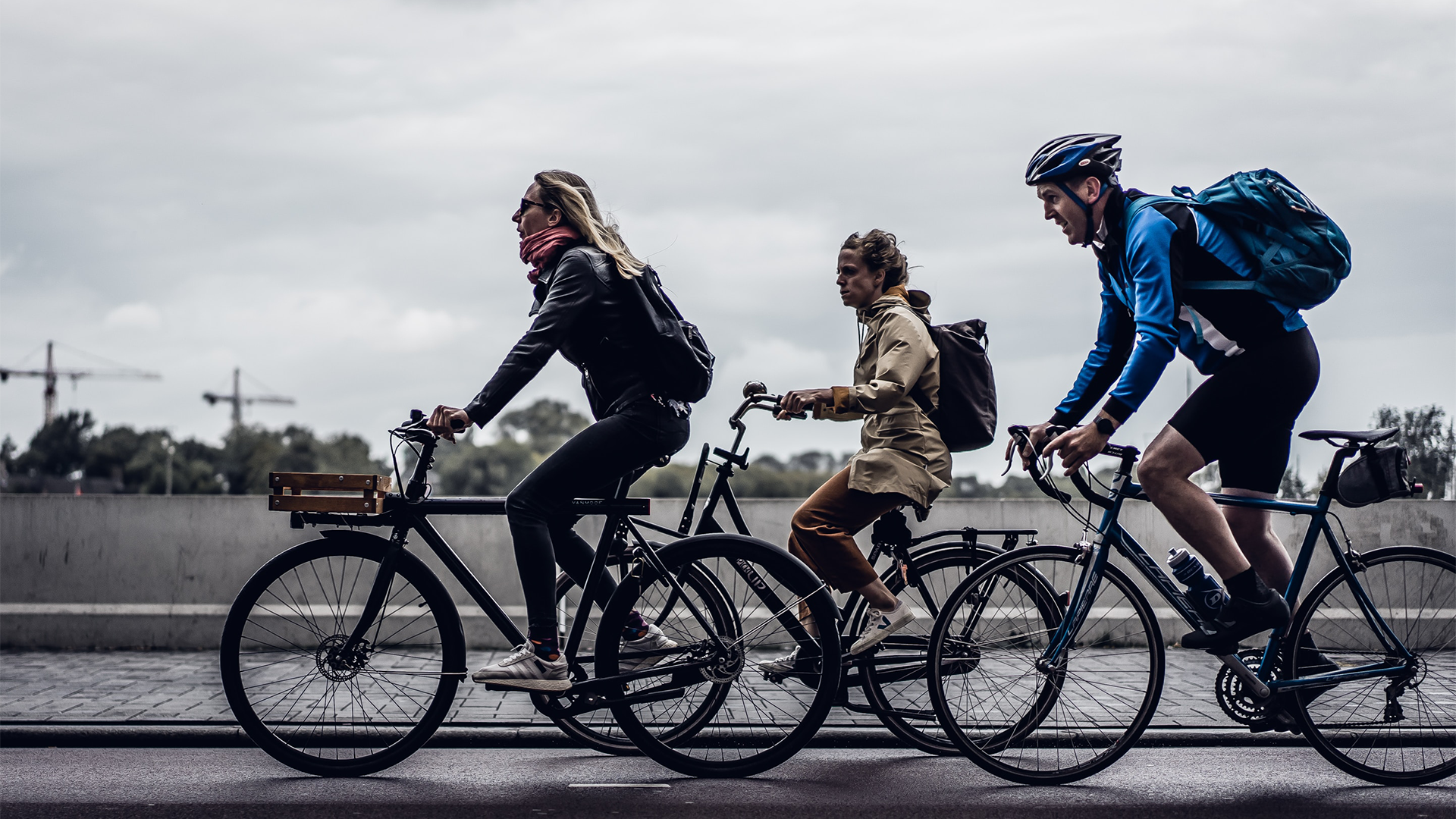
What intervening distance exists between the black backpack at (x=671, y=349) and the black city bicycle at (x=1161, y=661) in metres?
1.17

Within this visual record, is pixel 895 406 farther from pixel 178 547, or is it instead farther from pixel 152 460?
pixel 152 460

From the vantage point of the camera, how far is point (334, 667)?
471cm

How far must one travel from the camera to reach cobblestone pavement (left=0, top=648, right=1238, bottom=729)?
223 inches

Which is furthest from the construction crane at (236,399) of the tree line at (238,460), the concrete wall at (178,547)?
the concrete wall at (178,547)

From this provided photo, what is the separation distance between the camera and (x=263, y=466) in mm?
114250

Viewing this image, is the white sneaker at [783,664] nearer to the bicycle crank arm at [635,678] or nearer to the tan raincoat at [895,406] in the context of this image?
the bicycle crank arm at [635,678]

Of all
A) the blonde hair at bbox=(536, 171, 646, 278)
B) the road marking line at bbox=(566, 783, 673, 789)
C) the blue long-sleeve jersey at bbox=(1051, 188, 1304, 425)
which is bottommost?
the road marking line at bbox=(566, 783, 673, 789)

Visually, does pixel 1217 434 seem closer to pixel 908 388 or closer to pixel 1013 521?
pixel 908 388

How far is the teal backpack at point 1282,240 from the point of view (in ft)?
14.1

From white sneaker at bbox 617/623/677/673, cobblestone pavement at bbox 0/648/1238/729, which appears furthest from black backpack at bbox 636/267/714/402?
cobblestone pavement at bbox 0/648/1238/729

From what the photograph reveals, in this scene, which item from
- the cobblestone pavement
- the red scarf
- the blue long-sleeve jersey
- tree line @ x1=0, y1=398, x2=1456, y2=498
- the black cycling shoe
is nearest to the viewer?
the blue long-sleeve jersey

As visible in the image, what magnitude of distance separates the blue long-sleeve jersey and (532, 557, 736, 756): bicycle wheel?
1.39 meters

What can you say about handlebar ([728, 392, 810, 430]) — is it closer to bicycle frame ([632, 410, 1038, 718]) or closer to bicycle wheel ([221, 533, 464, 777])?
bicycle frame ([632, 410, 1038, 718])

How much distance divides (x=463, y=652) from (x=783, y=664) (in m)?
1.16
